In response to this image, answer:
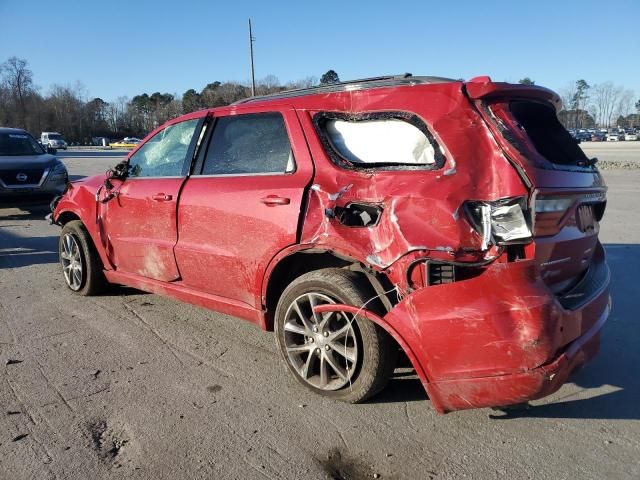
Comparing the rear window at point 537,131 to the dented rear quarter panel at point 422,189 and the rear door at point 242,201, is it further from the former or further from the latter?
the rear door at point 242,201

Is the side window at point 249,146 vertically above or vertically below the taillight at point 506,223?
above

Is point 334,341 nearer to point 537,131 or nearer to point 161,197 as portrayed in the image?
point 537,131

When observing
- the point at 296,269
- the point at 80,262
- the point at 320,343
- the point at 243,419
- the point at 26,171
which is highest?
the point at 26,171

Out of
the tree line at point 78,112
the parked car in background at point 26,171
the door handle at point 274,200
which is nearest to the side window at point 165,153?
the door handle at point 274,200

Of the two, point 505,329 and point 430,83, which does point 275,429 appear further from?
point 430,83

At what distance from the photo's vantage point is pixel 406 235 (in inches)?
109

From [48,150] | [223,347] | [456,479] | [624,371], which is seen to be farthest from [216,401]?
[48,150]

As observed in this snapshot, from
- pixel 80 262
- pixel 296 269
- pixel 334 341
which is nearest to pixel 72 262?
pixel 80 262

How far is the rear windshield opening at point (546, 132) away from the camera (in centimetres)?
298

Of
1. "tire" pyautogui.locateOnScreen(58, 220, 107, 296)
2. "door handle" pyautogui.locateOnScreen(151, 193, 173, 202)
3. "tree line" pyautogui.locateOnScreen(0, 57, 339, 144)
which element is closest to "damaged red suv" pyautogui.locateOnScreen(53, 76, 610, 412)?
"door handle" pyautogui.locateOnScreen(151, 193, 173, 202)

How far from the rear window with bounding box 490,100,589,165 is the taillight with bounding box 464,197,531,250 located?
303 mm

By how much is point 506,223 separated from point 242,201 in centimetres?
177

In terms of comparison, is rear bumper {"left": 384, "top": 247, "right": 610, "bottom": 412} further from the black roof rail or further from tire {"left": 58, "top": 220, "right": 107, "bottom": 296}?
tire {"left": 58, "top": 220, "right": 107, "bottom": 296}

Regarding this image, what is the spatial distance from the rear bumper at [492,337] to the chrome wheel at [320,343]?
0.43 m
